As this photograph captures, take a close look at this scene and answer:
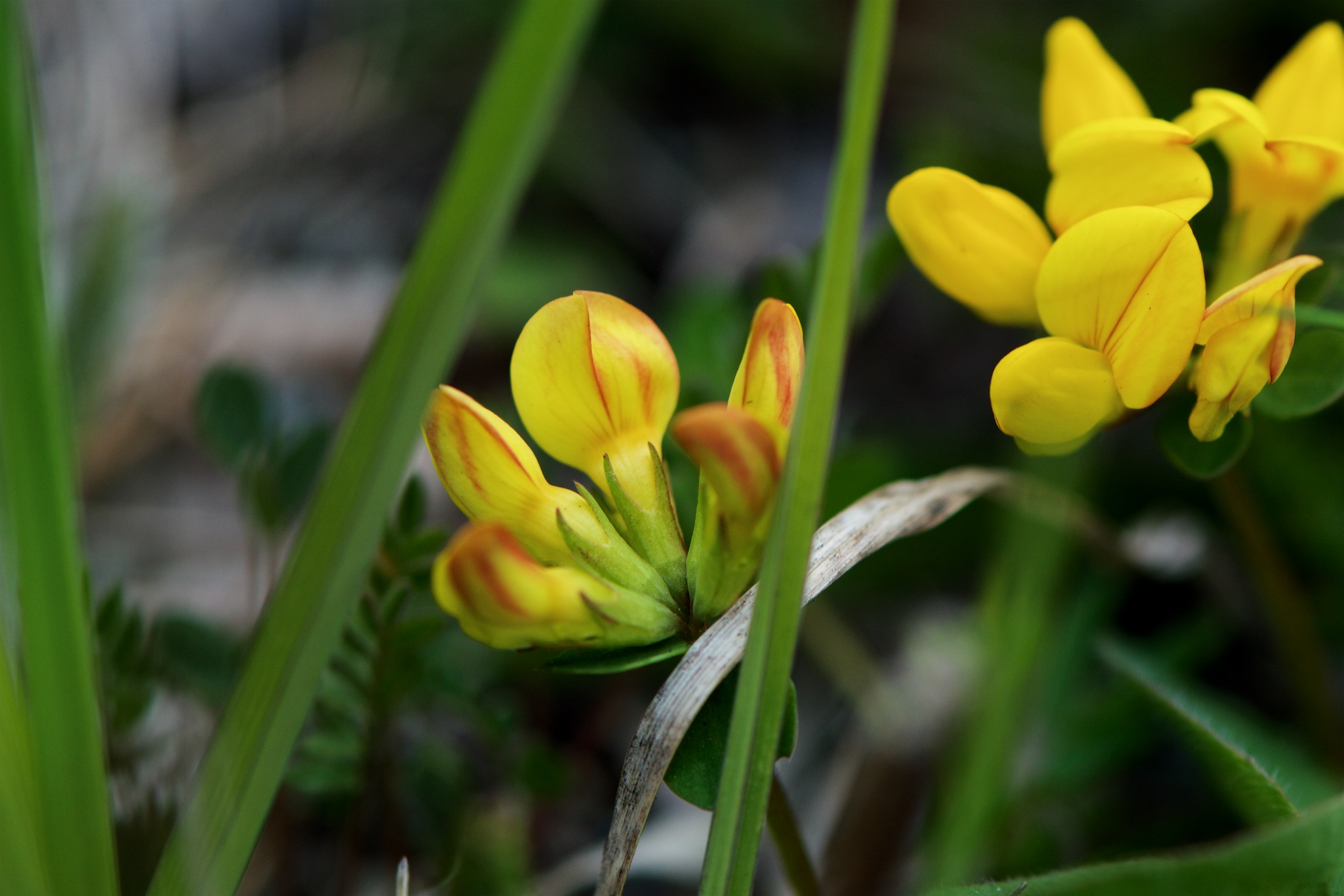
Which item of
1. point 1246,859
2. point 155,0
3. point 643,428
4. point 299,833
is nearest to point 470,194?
point 643,428

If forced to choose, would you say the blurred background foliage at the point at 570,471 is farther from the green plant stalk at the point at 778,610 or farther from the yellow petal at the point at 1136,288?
the green plant stalk at the point at 778,610

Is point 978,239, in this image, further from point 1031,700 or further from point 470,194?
point 1031,700

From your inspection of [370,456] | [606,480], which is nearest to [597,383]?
[606,480]

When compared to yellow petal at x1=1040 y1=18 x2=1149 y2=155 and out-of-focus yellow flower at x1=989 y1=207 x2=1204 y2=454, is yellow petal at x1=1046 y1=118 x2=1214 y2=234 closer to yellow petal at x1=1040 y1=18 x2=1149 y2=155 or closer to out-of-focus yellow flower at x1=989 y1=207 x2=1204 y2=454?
out-of-focus yellow flower at x1=989 y1=207 x2=1204 y2=454

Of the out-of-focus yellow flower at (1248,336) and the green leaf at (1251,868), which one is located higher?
the out-of-focus yellow flower at (1248,336)

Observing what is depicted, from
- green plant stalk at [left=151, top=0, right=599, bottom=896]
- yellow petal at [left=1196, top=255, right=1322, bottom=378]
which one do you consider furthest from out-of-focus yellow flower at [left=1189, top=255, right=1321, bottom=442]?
green plant stalk at [left=151, top=0, right=599, bottom=896]

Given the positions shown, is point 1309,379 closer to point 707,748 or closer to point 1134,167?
point 1134,167

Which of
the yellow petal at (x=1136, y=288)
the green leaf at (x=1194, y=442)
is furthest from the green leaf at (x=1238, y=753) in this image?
the yellow petal at (x=1136, y=288)
